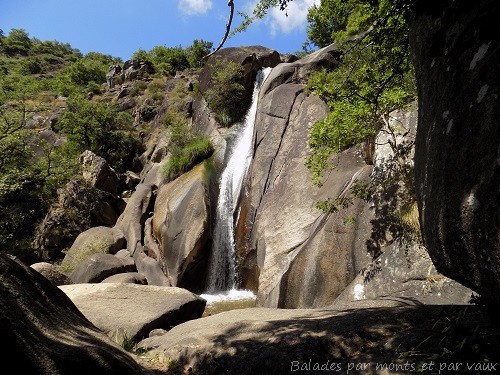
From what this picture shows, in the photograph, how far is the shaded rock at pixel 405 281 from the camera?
601 cm

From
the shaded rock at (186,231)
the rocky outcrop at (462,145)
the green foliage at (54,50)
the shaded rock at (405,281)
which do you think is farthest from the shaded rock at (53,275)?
the green foliage at (54,50)

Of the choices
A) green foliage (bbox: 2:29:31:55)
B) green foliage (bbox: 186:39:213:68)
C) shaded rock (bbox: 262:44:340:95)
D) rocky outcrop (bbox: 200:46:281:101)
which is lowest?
shaded rock (bbox: 262:44:340:95)

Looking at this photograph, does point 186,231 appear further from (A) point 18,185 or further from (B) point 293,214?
(A) point 18,185

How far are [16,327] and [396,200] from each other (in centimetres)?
761

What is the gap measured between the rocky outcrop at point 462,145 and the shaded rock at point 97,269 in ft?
45.4

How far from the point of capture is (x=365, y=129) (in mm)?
7953

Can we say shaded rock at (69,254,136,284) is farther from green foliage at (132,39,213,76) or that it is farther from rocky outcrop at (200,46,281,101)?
green foliage at (132,39,213,76)

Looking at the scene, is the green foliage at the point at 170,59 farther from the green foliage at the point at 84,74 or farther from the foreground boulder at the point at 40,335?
the foreground boulder at the point at 40,335

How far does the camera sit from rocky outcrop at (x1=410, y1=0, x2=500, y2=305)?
1898 millimetres

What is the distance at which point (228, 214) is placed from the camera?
14727mm

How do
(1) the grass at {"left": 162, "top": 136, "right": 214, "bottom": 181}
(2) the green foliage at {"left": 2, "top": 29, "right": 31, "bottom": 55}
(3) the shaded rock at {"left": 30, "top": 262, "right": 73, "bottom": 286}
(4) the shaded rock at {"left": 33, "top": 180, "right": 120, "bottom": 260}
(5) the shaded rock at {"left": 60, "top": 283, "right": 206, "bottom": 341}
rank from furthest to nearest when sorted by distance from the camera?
1. (2) the green foliage at {"left": 2, "top": 29, "right": 31, "bottom": 55}
2. (4) the shaded rock at {"left": 33, "top": 180, "right": 120, "bottom": 260}
3. (1) the grass at {"left": 162, "top": 136, "right": 214, "bottom": 181}
4. (3) the shaded rock at {"left": 30, "top": 262, "right": 73, "bottom": 286}
5. (5) the shaded rock at {"left": 60, "top": 283, "right": 206, "bottom": 341}

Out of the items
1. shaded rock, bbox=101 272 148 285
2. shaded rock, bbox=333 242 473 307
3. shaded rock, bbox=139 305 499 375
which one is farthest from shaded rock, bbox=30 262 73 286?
shaded rock, bbox=333 242 473 307

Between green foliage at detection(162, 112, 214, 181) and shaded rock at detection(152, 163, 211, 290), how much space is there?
58.6 inches

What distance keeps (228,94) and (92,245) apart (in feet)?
34.4
